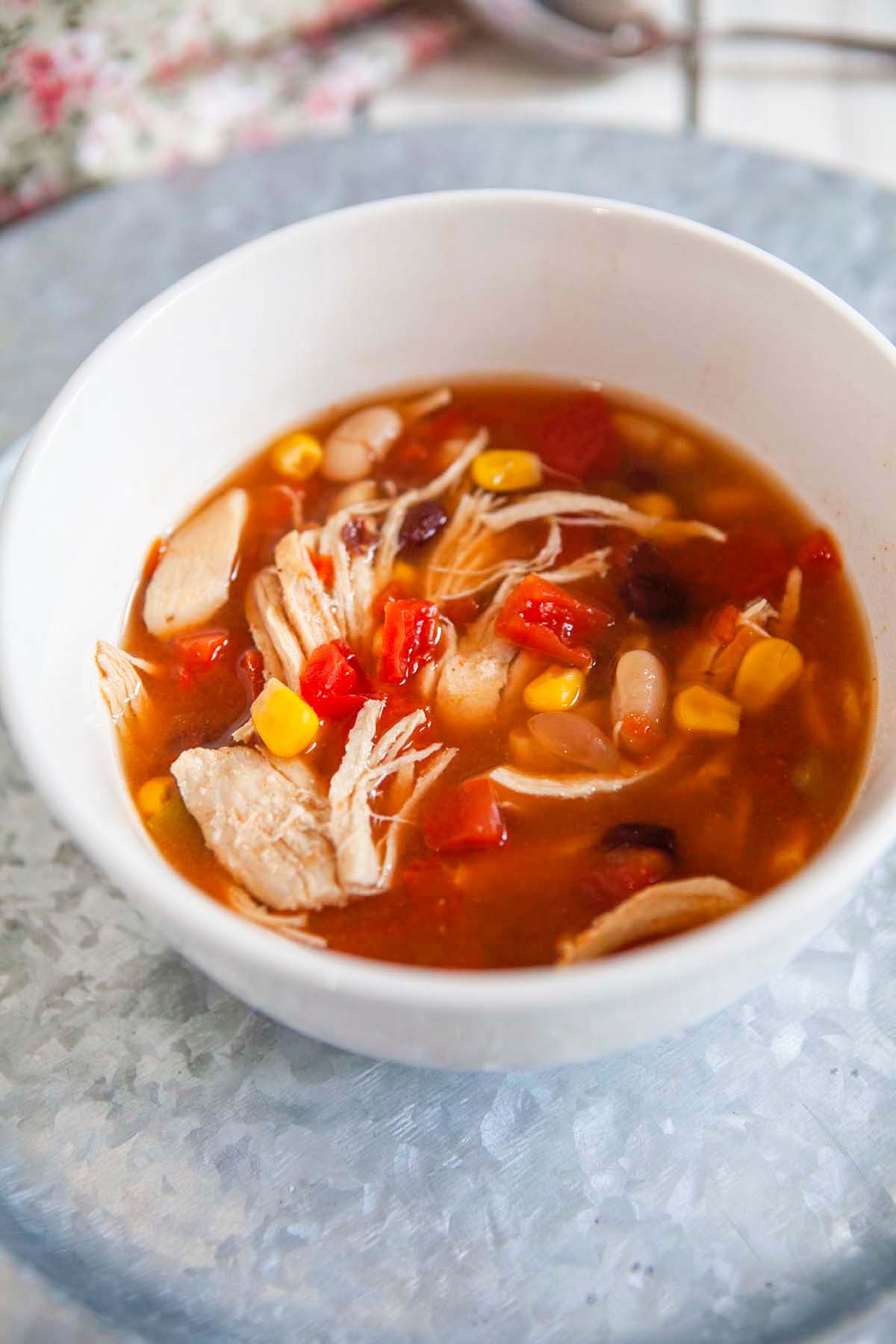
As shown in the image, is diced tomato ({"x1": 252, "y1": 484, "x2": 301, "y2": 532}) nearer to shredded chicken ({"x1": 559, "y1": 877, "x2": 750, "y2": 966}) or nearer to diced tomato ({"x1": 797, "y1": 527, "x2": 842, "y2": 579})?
diced tomato ({"x1": 797, "y1": 527, "x2": 842, "y2": 579})

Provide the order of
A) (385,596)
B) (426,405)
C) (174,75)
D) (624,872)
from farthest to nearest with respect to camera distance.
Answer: (174,75)
(426,405)
(385,596)
(624,872)

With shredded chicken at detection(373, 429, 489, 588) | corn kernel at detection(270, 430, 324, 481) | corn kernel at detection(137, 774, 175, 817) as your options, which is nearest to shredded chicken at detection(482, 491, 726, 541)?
shredded chicken at detection(373, 429, 489, 588)

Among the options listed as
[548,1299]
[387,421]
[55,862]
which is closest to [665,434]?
[387,421]

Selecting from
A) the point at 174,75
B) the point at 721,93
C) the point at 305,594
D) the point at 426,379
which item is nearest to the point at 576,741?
the point at 305,594

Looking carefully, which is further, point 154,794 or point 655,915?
point 154,794

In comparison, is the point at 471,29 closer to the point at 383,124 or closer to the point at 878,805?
the point at 383,124

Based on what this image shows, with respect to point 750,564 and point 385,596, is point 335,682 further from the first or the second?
point 750,564

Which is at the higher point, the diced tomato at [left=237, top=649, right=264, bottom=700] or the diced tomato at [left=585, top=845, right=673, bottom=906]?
the diced tomato at [left=237, top=649, right=264, bottom=700]
